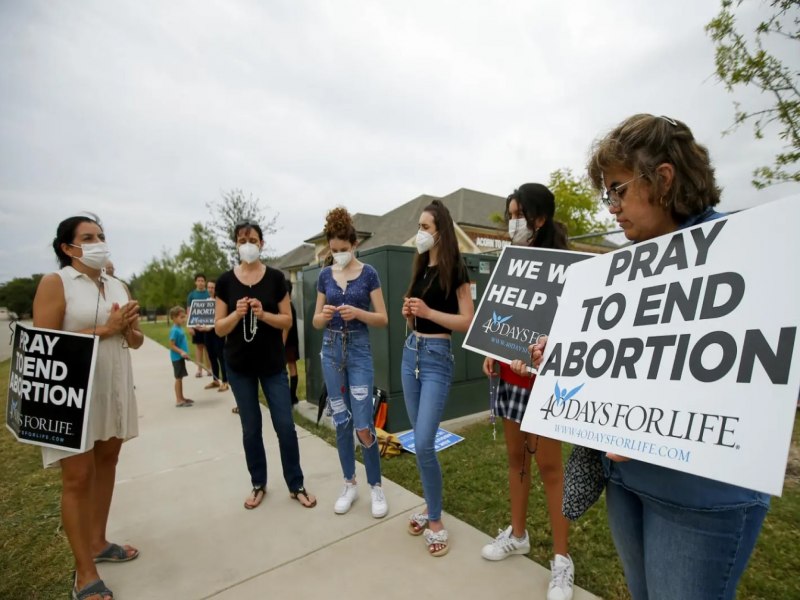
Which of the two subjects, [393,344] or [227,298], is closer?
[227,298]

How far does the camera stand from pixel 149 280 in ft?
141

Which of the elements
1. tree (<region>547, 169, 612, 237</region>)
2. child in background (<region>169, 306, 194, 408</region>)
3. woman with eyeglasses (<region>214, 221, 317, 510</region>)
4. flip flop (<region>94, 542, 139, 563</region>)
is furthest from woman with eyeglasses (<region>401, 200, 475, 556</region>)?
tree (<region>547, 169, 612, 237</region>)

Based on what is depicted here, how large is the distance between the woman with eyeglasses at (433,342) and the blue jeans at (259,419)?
112 centimetres

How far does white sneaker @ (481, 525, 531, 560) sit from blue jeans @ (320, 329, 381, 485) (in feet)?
3.12

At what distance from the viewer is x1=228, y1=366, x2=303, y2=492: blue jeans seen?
3066 millimetres

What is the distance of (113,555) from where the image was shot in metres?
2.53

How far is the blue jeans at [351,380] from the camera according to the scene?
9.48 feet

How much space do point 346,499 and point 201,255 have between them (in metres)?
32.1

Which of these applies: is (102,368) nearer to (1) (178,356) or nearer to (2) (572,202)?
(1) (178,356)

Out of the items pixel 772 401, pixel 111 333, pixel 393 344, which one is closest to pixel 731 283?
pixel 772 401

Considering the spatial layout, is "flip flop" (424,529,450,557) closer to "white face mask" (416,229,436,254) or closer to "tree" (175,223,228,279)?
"white face mask" (416,229,436,254)

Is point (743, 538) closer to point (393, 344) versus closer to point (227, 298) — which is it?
point (227, 298)

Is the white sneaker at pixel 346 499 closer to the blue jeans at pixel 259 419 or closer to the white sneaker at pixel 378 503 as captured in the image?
the white sneaker at pixel 378 503

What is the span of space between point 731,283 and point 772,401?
0.99 feet
